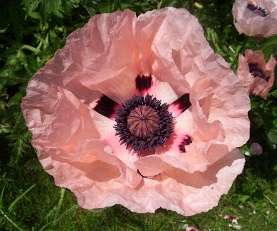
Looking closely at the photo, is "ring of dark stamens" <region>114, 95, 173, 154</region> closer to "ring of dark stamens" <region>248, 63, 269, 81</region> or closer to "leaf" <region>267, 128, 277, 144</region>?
"ring of dark stamens" <region>248, 63, 269, 81</region>

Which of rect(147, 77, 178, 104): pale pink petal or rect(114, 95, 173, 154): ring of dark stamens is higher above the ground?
rect(147, 77, 178, 104): pale pink petal

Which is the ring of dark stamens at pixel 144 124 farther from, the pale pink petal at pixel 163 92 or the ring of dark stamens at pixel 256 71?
the ring of dark stamens at pixel 256 71

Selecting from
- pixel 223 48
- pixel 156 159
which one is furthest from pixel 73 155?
pixel 223 48

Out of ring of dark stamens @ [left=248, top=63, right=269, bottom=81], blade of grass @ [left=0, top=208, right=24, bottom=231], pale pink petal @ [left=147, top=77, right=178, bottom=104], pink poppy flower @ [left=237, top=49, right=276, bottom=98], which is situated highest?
pale pink petal @ [left=147, top=77, right=178, bottom=104]

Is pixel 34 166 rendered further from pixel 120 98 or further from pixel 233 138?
pixel 233 138

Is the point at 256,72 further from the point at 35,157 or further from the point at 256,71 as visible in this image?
the point at 35,157

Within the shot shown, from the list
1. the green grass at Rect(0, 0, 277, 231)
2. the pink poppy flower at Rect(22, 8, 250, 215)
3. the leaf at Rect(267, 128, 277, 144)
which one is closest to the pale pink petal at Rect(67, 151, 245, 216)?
the pink poppy flower at Rect(22, 8, 250, 215)
